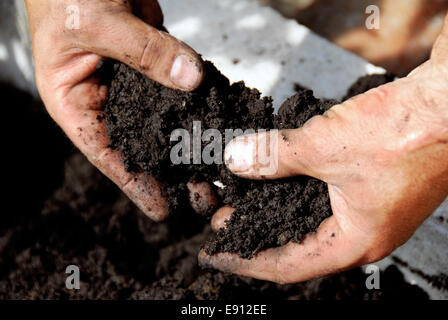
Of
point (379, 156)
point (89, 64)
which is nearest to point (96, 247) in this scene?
point (89, 64)

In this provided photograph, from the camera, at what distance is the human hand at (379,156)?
1187mm

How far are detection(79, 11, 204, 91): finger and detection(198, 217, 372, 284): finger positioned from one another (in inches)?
25.3

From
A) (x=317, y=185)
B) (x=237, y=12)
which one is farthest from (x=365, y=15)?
(x=317, y=185)

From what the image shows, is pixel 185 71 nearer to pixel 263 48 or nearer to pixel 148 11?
pixel 148 11

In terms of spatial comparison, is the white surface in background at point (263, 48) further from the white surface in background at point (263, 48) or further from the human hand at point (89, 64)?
the human hand at point (89, 64)

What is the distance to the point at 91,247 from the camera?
2027 mm

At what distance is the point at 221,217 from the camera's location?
1.62 m

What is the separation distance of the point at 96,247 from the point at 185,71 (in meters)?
1.11

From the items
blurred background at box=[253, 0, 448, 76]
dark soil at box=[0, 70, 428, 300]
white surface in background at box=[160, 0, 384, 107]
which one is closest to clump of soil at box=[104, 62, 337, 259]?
dark soil at box=[0, 70, 428, 300]

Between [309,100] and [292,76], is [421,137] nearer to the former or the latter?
[309,100]

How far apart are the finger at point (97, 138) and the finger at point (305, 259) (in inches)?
11.9

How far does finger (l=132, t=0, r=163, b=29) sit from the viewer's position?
68.6 inches

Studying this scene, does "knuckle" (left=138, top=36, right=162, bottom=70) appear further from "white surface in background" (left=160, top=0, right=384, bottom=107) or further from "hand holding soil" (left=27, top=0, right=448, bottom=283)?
"white surface in background" (left=160, top=0, right=384, bottom=107)
